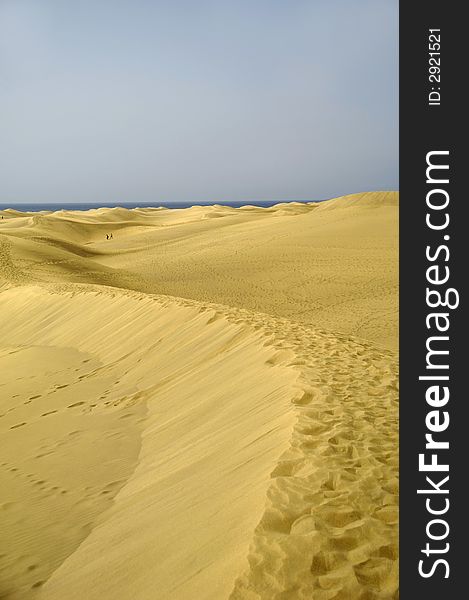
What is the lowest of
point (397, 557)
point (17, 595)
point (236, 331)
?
point (17, 595)

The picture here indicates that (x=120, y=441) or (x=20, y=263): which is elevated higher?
(x=20, y=263)

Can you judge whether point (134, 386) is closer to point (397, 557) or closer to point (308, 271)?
point (397, 557)

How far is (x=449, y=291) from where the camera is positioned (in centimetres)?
390

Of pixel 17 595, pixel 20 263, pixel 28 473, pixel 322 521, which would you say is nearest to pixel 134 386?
pixel 28 473

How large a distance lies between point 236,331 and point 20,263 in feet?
56.5

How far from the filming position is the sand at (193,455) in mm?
3256

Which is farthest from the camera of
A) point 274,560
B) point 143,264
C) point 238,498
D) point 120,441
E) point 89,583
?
point 143,264

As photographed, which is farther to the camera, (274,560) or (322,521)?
(322,521)

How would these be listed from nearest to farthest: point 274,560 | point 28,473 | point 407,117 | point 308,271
A: point 274,560
point 407,117
point 28,473
point 308,271

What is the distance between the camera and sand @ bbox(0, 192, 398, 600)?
3256 millimetres

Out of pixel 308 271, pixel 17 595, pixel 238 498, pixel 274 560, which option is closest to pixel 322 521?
pixel 274 560

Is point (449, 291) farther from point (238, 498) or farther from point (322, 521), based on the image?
point (238, 498)

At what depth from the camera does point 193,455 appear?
5.16 meters

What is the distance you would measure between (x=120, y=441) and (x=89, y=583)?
2.78 metres
